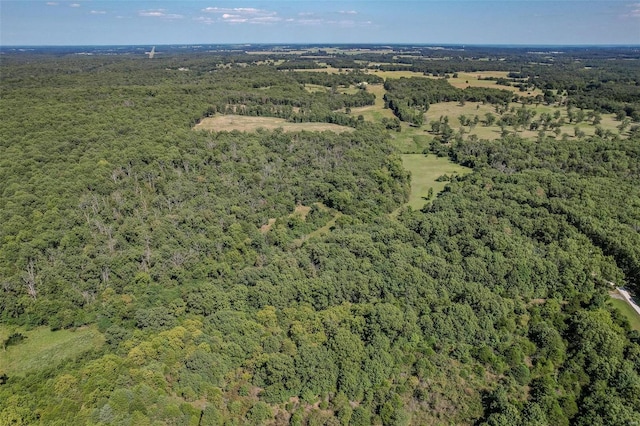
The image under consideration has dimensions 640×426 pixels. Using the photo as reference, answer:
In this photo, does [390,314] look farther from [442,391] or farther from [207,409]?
[207,409]

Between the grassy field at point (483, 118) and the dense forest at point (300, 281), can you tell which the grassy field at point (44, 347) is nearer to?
the dense forest at point (300, 281)

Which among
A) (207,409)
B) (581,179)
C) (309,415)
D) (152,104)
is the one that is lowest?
(309,415)

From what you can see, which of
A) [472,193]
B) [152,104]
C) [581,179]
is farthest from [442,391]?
[152,104]

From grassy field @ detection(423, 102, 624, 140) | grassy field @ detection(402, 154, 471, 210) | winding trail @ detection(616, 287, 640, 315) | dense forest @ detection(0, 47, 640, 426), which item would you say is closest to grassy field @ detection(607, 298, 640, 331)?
winding trail @ detection(616, 287, 640, 315)

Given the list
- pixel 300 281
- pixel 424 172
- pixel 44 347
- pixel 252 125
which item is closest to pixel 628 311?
pixel 300 281

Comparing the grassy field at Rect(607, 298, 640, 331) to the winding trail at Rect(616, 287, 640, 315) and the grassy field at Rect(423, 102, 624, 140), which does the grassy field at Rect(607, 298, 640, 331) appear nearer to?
A: the winding trail at Rect(616, 287, 640, 315)
